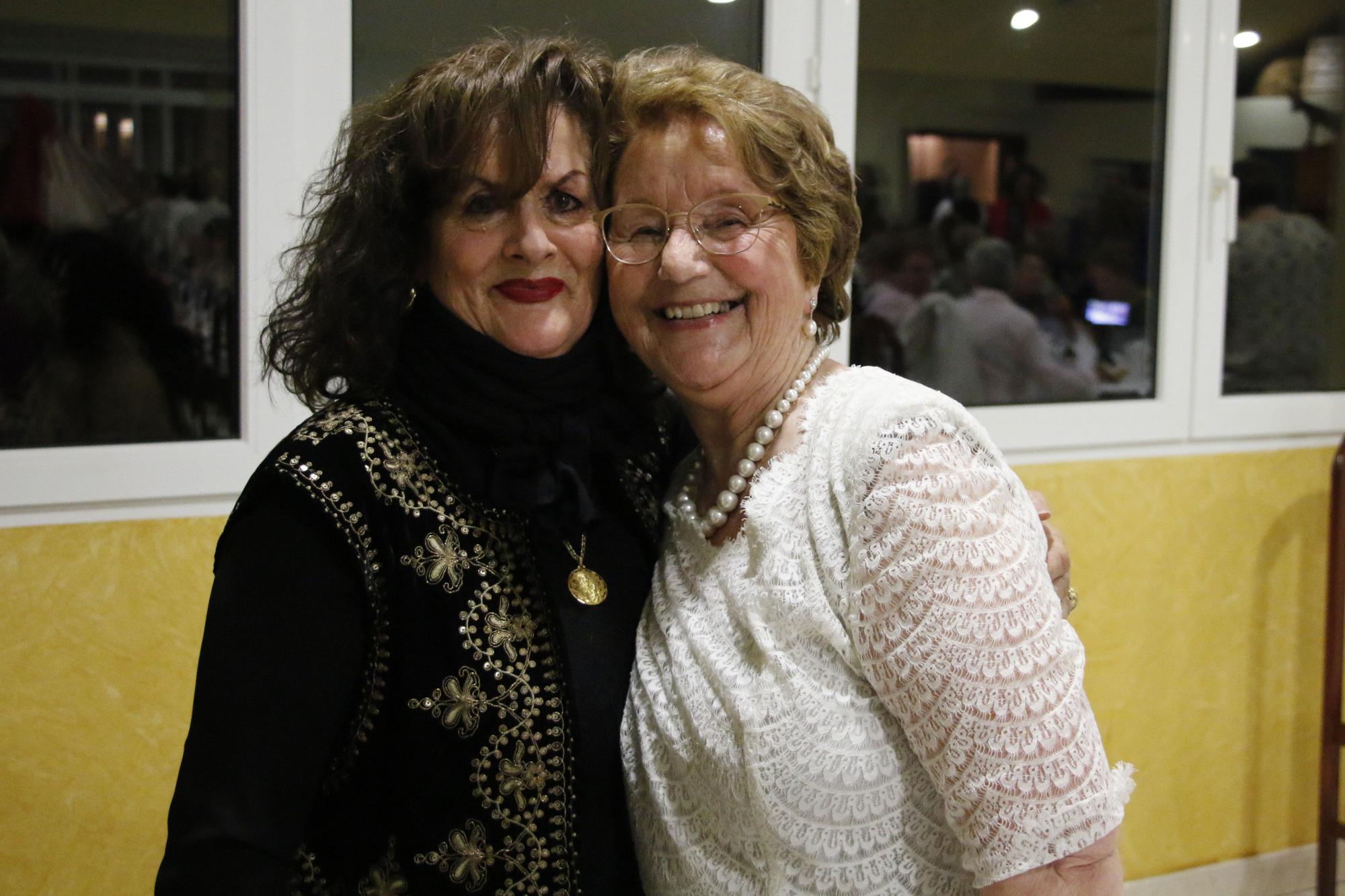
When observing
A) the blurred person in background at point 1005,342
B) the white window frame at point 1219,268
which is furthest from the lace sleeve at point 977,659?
the white window frame at point 1219,268

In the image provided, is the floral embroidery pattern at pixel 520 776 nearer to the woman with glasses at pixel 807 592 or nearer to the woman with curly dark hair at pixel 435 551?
the woman with curly dark hair at pixel 435 551

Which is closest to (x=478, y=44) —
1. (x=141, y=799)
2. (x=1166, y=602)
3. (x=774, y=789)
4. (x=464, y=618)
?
(x=464, y=618)

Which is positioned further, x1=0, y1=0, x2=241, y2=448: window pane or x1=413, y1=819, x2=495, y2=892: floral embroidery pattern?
x1=0, y1=0, x2=241, y2=448: window pane

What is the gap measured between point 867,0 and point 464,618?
1.98m

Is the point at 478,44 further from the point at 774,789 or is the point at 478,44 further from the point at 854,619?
the point at 774,789

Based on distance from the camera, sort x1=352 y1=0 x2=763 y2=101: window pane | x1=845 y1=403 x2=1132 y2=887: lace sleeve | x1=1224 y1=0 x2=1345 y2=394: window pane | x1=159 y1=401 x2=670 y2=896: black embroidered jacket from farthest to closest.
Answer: x1=1224 y1=0 x2=1345 y2=394: window pane, x1=352 y1=0 x2=763 y2=101: window pane, x1=159 y1=401 x2=670 y2=896: black embroidered jacket, x1=845 y1=403 x2=1132 y2=887: lace sleeve

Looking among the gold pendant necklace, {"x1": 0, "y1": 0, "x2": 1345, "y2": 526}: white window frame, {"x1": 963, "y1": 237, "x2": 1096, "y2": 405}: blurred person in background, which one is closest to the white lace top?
the gold pendant necklace

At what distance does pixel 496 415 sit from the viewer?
1416 mm

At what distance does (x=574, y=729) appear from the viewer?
138 cm

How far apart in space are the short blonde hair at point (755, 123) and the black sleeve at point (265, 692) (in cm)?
56

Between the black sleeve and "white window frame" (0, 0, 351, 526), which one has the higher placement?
"white window frame" (0, 0, 351, 526)

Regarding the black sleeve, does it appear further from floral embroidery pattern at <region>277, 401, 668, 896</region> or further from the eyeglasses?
the eyeglasses

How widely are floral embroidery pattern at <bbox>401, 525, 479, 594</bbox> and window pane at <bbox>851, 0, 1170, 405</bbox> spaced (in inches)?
65.8

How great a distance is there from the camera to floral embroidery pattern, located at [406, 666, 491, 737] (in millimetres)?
1309
